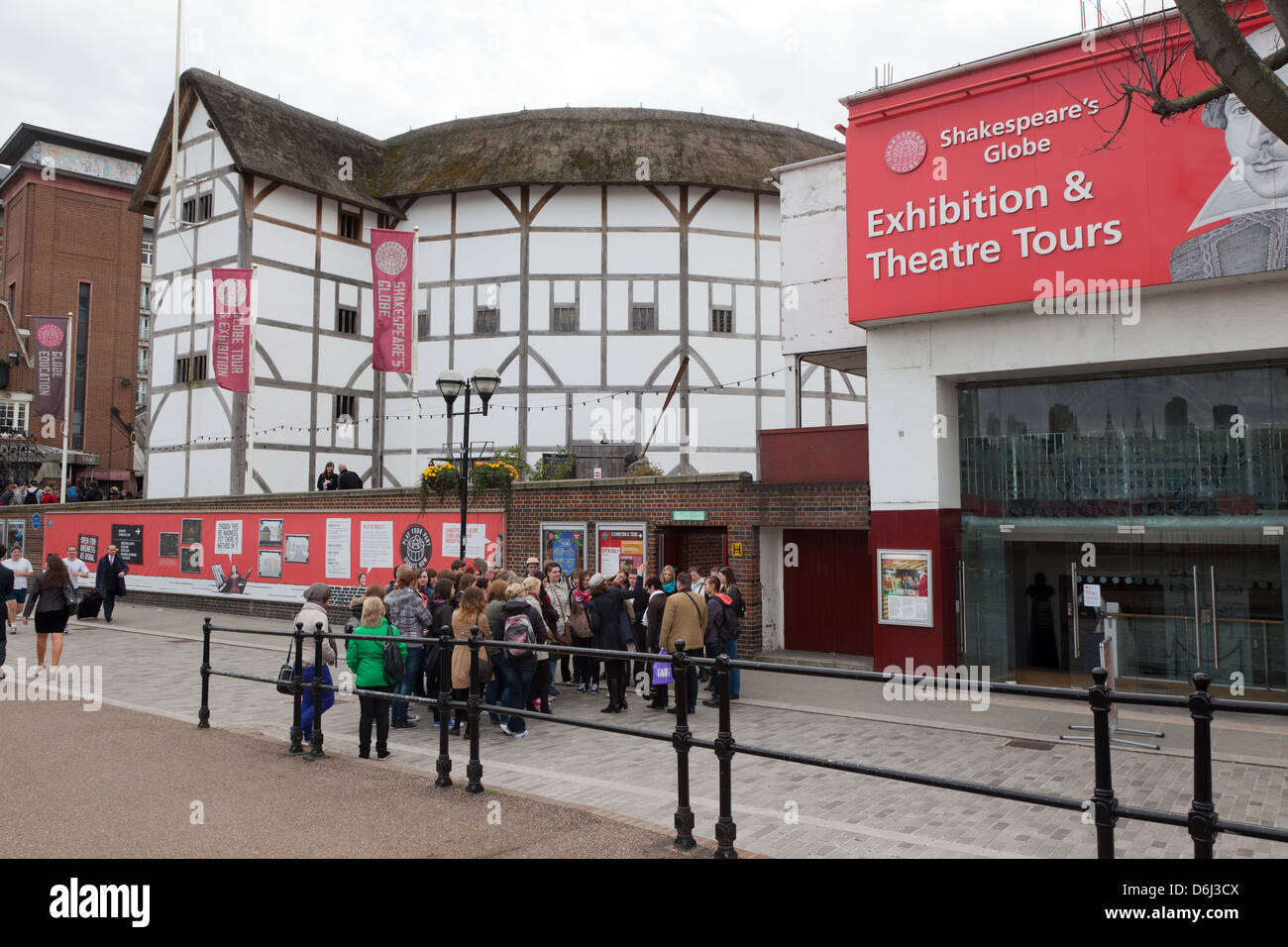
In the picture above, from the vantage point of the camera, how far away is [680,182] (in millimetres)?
27891

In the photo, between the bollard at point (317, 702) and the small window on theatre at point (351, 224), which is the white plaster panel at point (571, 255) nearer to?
the small window on theatre at point (351, 224)

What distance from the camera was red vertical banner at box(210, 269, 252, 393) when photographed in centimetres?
2528

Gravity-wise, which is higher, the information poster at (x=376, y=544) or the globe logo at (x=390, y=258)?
the globe logo at (x=390, y=258)

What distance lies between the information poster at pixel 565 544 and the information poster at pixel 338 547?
218 inches

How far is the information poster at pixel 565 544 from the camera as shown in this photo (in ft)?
55.2

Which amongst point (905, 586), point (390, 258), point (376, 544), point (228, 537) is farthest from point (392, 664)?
point (390, 258)

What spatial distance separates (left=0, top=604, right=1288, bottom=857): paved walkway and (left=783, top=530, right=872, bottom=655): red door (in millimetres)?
2098

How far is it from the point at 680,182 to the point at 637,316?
14.1ft

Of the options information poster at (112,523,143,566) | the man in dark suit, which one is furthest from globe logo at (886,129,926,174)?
information poster at (112,523,143,566)

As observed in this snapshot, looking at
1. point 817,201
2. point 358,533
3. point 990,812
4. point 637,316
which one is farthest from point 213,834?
point 637,316

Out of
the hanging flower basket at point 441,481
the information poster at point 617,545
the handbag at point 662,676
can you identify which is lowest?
the handbag at point 662,676

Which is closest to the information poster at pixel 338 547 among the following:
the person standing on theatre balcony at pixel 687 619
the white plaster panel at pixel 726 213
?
the person standing on theatre balcony at pixel 687 619

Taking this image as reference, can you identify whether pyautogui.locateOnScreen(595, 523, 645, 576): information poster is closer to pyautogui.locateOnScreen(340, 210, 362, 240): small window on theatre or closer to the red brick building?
pyautogui.locateOnScreen(340, 210, 362, 240): small window on theatre
